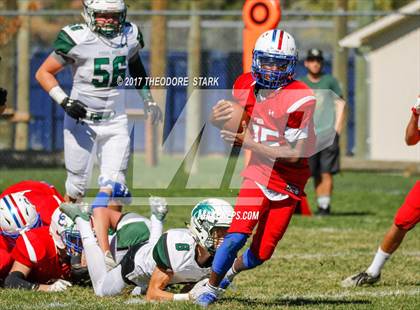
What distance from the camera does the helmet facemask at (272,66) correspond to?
20.1ft

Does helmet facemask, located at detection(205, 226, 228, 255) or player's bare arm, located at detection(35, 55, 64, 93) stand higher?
player's bare arm, located at detection(35, 55, 64, 93)

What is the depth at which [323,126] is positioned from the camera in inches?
448

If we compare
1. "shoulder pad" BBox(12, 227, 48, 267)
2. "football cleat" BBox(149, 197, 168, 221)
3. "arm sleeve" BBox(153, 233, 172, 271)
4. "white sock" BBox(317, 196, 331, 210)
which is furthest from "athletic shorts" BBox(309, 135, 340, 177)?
"arm sleeve" BBox(153, 233, 172, 271)

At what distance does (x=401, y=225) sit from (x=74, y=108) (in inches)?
91.8

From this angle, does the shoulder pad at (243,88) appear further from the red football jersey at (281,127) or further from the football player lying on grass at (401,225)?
the football player lying on grass at (401,225)

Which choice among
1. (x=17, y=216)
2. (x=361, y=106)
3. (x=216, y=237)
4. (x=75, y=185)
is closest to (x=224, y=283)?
(x=216, y=237)

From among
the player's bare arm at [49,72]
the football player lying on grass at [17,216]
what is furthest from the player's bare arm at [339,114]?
the football player lying on grass at [17,216]

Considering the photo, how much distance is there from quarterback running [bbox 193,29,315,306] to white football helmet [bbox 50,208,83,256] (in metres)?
1.04

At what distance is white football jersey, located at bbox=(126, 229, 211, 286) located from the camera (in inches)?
247

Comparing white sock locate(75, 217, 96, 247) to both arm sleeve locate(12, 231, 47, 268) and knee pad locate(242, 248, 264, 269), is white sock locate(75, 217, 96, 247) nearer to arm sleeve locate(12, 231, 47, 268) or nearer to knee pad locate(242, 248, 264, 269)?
arm sleeve locate(12, 231, 47, 268)

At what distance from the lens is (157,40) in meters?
17.0

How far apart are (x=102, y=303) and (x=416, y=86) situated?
1424cm

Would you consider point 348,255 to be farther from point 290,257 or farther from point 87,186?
point 87,186

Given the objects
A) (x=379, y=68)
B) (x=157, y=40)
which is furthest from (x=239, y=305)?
(x=379, y=68)
